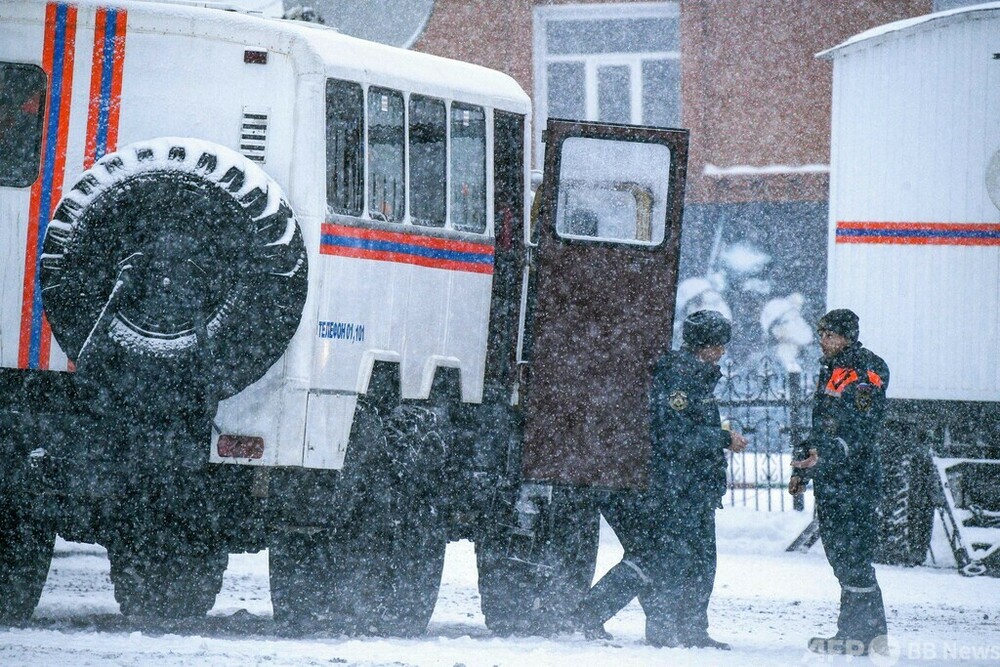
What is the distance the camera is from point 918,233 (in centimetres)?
1489

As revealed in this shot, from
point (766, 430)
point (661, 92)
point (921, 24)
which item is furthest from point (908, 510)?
point (661, 92)

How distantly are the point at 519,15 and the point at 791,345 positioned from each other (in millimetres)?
5812

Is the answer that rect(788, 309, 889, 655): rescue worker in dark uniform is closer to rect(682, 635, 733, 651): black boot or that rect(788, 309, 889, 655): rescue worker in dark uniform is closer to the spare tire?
rect(682, 635, 733, 651): black boot

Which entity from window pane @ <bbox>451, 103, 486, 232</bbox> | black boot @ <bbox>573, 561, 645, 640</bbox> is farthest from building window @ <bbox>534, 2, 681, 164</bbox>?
black boot @ <bbox>573, 561, 645, 640</bbox>

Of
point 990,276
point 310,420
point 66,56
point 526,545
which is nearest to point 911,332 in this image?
point 990,276

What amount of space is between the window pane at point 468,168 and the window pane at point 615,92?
12.9 metres

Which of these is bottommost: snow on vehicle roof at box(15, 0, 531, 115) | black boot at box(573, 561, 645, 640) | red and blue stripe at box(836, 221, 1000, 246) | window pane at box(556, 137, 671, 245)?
black boot at box(573, 561, 645, 640)

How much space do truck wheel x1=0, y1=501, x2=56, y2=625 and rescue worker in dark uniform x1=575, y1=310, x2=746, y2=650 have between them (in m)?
3.18

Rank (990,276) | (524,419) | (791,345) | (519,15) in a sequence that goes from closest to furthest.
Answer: (524,419) → (990,276) → (791,345) → (519,15)

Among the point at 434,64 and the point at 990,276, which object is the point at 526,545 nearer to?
the point at 434,64

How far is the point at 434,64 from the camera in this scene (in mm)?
10297

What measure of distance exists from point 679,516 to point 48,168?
3.92 m

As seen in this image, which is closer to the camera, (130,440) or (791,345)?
(130,440)

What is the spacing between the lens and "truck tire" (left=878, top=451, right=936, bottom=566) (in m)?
15.4
